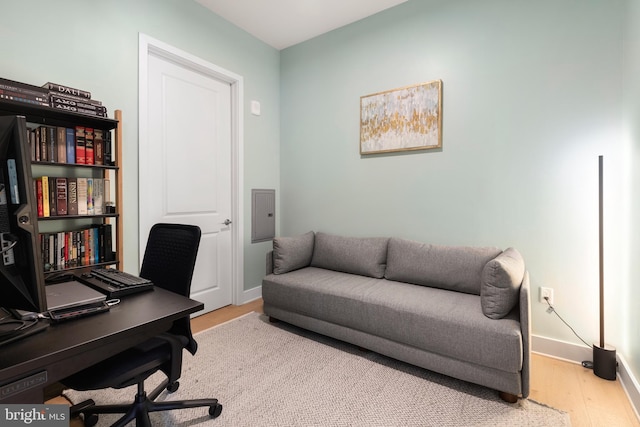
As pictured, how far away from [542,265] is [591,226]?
398 millimetres

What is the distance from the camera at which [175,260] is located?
5.18 ft

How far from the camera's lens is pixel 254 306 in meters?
3.28

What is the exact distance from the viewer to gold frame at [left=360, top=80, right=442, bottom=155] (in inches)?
105

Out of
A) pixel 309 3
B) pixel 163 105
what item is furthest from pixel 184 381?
pixel 309 3

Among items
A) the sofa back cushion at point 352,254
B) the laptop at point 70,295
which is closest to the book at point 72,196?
the laptop at point 70,295

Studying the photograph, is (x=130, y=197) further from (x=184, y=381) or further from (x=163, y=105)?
(x=184, y=381)

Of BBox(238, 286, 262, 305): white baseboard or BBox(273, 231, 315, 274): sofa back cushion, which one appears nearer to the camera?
BBox(273, 231, 315, 274): sofa back cushion

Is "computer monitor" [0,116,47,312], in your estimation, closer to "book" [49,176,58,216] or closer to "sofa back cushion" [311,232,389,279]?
"book" [49,176,58,216]

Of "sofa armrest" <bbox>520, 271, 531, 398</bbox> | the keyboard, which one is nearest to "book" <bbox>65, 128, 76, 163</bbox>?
the keyboard

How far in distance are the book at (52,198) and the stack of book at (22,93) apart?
17.2 inches

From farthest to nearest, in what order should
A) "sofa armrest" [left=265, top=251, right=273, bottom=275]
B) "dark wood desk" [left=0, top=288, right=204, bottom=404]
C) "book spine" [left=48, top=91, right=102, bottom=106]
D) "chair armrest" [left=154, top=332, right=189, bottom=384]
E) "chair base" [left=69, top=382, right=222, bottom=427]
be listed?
"sofa armrest" [left=265, top=251, right=273, bottom=275]
"book spine" [left=48, top=91, right=102, bottom=106]
"chair base" [left=69, top=382, right=222, bottom=427]
"chair armrest" [left=154, top=332, right=189, bottom=384]
"dark wood desk" [left=0, top=288, right=204, bottom=404]

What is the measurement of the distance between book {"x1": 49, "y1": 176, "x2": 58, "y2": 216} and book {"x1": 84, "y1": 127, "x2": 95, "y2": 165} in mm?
215

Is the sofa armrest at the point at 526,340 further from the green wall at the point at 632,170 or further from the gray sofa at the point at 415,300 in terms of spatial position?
the green wall at the point at 632,170

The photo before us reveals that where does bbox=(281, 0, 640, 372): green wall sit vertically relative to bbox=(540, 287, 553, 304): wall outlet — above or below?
above
